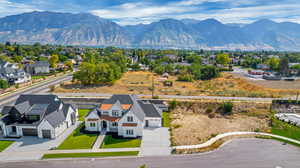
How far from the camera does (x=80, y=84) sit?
6562cm

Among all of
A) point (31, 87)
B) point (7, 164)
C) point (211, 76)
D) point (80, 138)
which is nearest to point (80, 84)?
point (31, 87)

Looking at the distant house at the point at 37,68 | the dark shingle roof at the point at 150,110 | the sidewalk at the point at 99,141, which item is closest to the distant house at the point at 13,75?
the distant house at the point at 37,68

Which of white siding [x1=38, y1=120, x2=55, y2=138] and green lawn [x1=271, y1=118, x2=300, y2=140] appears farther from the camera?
green lawn [x1=271, y1=118, x2=300, y2=140]

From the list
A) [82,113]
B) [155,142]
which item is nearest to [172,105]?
[155,142]

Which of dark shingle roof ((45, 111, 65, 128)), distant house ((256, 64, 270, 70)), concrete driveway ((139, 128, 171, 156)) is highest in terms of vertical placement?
distant house ((256, 64, 270, 70))

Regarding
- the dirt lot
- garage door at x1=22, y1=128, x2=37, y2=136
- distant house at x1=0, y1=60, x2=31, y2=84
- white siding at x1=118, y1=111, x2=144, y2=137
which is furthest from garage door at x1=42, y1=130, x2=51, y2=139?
distant house at x1=0, y1=60, x2=31, y2=84

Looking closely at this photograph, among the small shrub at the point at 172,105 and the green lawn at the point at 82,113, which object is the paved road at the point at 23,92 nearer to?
the green lawn at the point at 82,113

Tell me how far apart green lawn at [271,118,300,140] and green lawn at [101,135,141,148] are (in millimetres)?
24335

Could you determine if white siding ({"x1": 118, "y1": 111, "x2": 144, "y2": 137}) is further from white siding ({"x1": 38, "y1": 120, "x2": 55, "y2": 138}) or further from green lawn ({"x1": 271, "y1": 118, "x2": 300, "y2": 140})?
green lawn ({"x1": 271, "y1": 118, "x2": 300, "y2": 140})

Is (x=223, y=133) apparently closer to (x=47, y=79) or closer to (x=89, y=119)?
(x=89, y=119)

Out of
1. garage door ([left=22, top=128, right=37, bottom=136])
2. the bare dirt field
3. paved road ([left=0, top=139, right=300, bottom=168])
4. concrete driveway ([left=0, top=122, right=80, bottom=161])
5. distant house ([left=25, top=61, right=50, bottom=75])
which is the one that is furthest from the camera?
distant house ([left=25, top=61, right=50, bottom=75])

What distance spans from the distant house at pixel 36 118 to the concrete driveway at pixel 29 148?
3.54 feet

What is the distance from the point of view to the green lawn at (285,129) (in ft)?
100

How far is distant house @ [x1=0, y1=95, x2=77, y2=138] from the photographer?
28.8 metres
